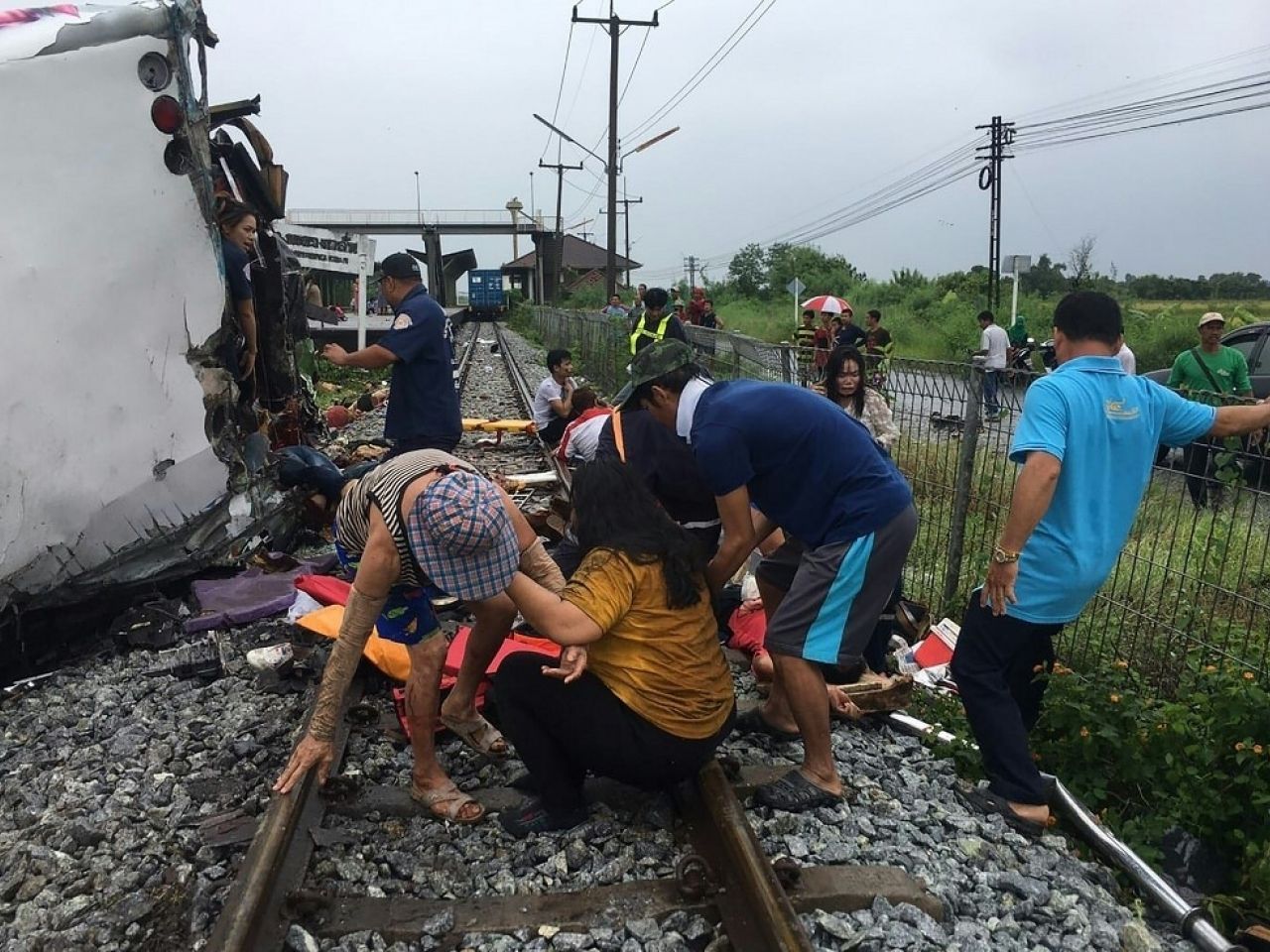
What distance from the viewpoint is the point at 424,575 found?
306cm

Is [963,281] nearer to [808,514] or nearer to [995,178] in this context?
[995,178]

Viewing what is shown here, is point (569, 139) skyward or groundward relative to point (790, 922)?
skyward

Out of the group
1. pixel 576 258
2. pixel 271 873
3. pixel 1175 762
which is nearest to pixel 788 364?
pixel 1175 762

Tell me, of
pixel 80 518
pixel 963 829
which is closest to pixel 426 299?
pixel 80 518

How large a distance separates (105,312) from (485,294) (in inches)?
1956

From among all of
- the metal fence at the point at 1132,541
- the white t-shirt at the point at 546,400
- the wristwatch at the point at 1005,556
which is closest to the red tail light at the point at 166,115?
the metal fence at the point at 1132,541

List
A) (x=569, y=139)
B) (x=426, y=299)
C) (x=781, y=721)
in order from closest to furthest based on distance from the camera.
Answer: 1. (x=781, y=721)
2. (x=426, y=299)
3. (x=569, y=139)

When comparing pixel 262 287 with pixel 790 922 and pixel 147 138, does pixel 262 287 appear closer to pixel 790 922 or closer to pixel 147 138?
pixel 147 138

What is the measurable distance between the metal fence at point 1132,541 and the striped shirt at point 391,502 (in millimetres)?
2177

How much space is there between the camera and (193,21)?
4.41 m

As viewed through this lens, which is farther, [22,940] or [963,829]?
[963,829]

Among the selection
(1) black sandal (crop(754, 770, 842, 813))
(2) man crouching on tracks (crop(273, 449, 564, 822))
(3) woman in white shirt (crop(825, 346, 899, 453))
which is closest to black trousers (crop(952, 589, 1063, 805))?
(1) black sandal (crop(754, 770, 842, 813))

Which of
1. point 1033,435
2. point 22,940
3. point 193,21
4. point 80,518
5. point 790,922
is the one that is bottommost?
point 22,940

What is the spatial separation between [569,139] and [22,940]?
2419cm
